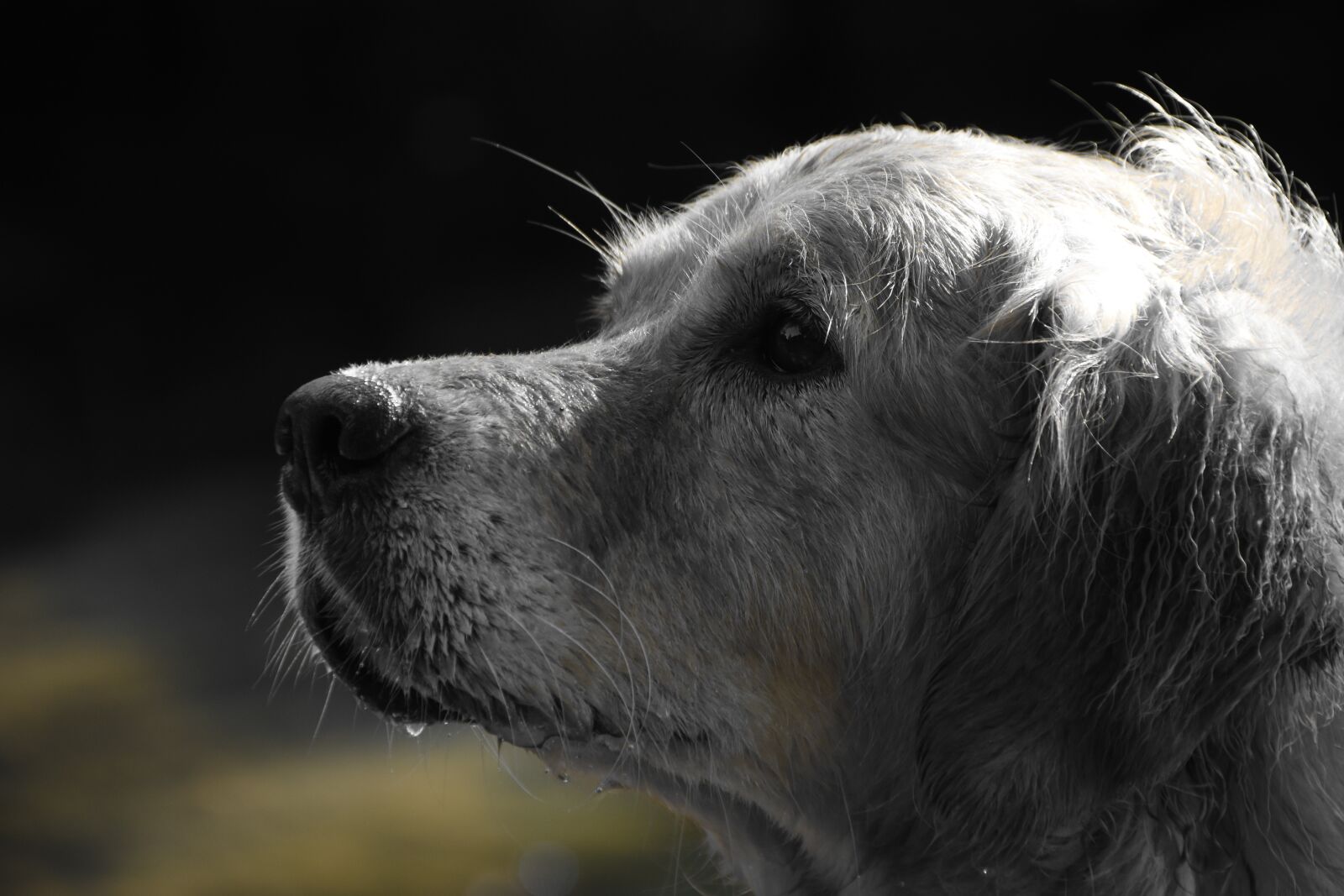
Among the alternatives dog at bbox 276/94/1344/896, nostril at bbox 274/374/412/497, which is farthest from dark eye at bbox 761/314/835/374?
nostril at bbox 274/374/412/497

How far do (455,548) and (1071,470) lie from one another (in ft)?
3.14

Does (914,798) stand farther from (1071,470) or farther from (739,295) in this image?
(739,295)

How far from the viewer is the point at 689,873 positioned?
3.11 metres

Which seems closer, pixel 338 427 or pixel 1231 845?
pixel 1231 845

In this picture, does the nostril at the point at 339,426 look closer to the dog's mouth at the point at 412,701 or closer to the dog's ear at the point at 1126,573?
the dog's mouth at the point at 412,701

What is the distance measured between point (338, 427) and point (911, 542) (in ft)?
3.05

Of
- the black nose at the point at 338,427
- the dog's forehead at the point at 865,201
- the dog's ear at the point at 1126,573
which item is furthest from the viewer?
the dog's forehead at the point at 865,201

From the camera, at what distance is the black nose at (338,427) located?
2.14m

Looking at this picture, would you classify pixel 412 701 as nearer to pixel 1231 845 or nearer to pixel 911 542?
pixel 911 542

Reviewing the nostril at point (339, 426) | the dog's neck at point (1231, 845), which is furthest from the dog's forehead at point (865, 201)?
the dog's neck at point (1231, 845)

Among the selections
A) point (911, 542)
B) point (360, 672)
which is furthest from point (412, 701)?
point (911, 542)

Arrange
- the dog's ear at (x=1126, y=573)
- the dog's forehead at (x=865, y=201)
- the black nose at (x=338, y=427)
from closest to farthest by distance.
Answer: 1. the dog's ear at (x=1126, y=573)
2. the black nose at (x=338, y=427)
3. the dog's forehead at (x=865, y=201)

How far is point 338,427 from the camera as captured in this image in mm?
2154

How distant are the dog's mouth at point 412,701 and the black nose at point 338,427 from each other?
0.58 ft
